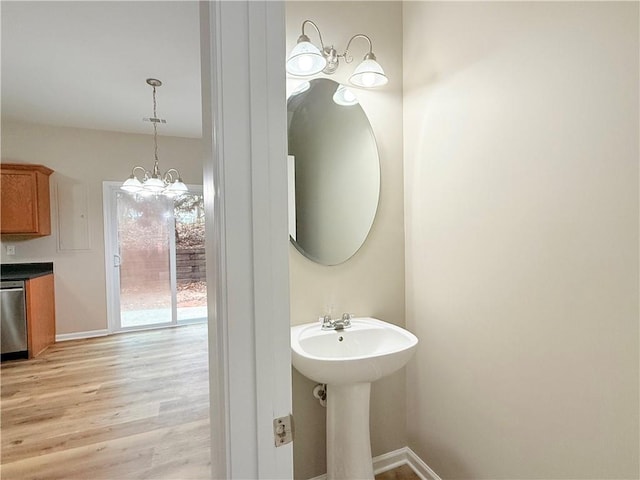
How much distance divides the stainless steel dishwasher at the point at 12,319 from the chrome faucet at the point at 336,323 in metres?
3.72

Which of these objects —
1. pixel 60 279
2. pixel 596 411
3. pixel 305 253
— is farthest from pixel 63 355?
pixel 596 411

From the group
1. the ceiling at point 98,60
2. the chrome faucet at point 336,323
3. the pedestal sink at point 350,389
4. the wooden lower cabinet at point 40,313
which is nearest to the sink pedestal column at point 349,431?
the pedestal sink at point 350,389

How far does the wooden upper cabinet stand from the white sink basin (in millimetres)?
3972

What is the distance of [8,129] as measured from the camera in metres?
3.90

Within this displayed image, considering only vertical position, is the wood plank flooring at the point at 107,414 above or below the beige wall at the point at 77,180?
below

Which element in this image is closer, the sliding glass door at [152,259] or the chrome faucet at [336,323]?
the chrome faucet at [336,323]

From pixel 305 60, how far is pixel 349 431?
1651 mm

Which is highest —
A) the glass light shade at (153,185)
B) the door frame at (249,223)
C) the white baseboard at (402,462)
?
the glass light shade at (153,185)

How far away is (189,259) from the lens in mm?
4918

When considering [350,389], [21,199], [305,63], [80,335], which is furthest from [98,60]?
[80,335]

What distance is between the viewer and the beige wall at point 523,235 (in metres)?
0.96

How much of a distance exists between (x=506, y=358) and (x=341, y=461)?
853mm

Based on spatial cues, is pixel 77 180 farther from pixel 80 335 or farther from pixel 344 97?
pixel 344 97

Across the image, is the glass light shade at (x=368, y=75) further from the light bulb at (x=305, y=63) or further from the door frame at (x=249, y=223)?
the door frame at (x=249, y=223)
